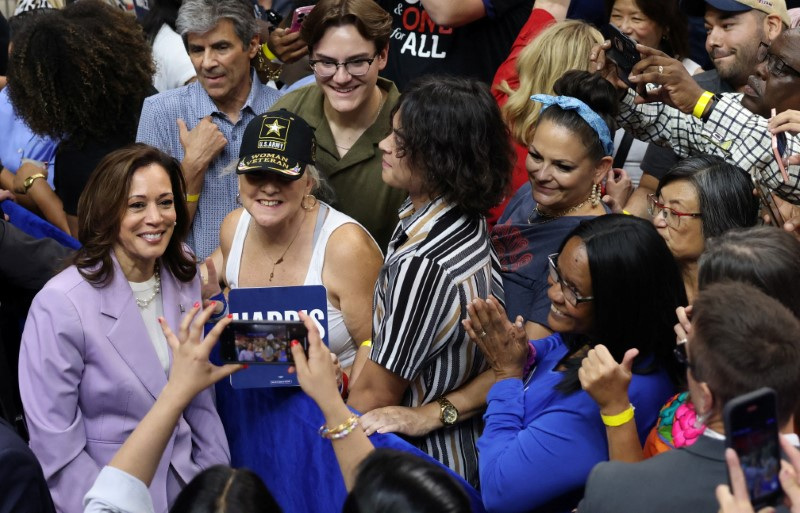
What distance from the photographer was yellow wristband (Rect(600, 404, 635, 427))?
8.70ft

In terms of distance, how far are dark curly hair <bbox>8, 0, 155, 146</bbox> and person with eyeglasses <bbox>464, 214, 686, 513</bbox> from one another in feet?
8.85

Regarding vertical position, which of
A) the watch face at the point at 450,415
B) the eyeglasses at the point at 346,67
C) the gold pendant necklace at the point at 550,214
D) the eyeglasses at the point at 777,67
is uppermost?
the eyeglasses at the point at 346,67

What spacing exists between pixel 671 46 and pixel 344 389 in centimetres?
284

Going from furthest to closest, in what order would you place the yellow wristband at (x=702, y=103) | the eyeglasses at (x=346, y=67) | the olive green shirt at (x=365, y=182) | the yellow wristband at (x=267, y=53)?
the yellow wristband at (x=267, y=53), the olive green shirt at (x=365, y=182), the eyeglasses at (x=346, y=67), the yellow wristband at (x=702, y=103)

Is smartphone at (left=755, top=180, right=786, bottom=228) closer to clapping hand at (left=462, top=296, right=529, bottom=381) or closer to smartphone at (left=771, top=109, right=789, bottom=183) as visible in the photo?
smartphone at (left=771, top=109, right=789, bottom=183)

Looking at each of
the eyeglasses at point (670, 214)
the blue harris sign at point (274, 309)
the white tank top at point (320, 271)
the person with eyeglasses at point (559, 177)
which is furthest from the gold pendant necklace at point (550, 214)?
the blue harris sign at point (274, 309)

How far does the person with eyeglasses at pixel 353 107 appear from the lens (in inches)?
168

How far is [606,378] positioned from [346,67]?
85.0 inches

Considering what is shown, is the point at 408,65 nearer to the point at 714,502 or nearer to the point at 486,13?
the point at 486,13

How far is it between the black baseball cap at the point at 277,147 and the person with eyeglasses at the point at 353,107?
564mm

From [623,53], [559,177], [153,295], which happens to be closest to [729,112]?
[623,53]

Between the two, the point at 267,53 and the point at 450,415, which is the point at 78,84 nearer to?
the point at 267,53

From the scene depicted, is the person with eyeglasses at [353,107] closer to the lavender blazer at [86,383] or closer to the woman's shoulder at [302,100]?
the woman's shoulder at [302,100]

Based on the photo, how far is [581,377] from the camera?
266 cm
